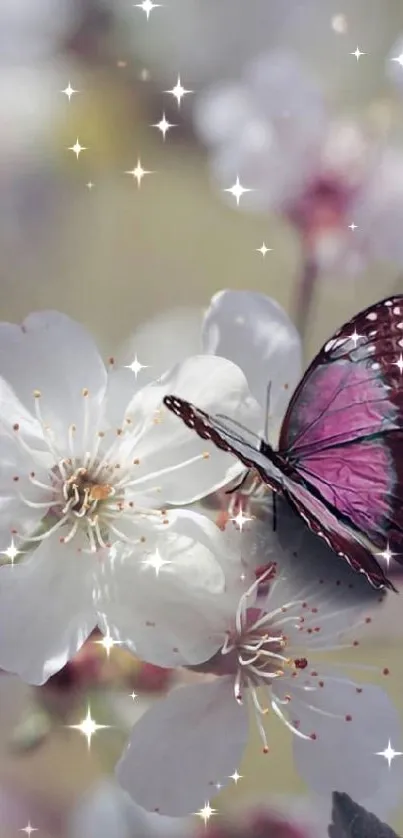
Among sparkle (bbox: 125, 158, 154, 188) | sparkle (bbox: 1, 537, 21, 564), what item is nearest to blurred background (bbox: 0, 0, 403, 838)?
sparkle (bbox: 125, 158, 154, 188)

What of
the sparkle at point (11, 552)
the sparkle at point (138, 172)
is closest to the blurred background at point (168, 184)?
the sparkle at point (138, 172)

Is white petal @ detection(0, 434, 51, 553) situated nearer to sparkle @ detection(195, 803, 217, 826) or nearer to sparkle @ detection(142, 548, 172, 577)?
sparkle @ detection(142, 548, 172, 577)

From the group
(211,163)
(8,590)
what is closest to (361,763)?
(8,590)

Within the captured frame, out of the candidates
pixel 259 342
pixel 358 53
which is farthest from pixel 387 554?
pixel 358 53

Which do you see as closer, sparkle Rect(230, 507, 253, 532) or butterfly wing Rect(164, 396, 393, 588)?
butterfly wing Rect(164, 396, 393, 588)

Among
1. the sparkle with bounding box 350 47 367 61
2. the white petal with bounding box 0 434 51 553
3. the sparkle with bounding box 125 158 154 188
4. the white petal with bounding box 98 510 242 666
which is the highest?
the sparkle with bounding box 350 47 367 61

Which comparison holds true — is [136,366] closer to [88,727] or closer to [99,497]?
[99,497]

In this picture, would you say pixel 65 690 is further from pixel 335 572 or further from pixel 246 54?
pixel 246 54
